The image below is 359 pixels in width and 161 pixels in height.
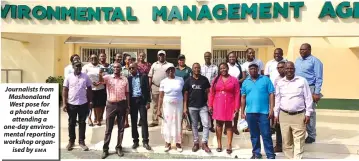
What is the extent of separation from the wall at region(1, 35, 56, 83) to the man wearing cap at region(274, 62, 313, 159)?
31.1ft

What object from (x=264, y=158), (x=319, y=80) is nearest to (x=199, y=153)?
(x=264, y=158)

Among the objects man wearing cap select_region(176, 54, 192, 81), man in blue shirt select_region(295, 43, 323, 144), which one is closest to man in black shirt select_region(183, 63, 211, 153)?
man wearing cap select_region(176, 54, 192, 81)

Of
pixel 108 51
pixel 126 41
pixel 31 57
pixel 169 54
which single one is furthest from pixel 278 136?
pixel 31 57

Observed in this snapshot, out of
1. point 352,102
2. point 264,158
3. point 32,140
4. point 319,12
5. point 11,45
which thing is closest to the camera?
point 32,140

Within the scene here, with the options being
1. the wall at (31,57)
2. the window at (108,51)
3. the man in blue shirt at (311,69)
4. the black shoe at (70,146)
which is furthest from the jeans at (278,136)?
the wall at (31,57)

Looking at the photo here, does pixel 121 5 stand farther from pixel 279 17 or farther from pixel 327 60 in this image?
pixel 327 60

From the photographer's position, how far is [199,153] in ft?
20.2

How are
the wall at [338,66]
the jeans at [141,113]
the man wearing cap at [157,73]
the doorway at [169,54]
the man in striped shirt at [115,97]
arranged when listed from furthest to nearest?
the doorway at [169,54]
the wall at [338,66]
the man wearing cap at [157,73]
the jeans at [141,113]
the man in striped shirt at [115,97]

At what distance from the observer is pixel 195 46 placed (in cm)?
838

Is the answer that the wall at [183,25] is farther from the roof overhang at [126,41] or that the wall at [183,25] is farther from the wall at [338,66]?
the wall at [338,66]

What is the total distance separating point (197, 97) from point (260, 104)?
3.61 feet

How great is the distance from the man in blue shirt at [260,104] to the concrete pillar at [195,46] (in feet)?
9.36

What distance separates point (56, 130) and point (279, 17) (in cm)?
556

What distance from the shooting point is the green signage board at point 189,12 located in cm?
783
